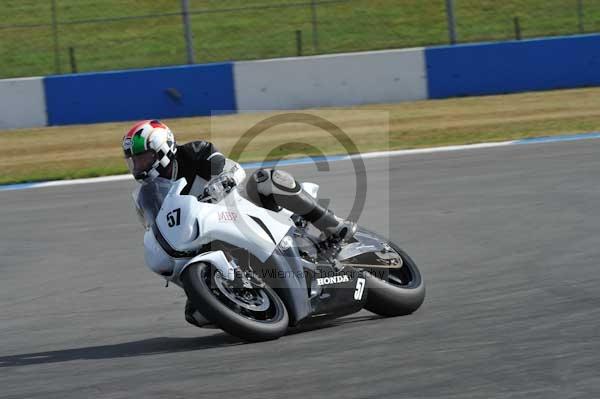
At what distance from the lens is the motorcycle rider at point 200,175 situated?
6.09 metres

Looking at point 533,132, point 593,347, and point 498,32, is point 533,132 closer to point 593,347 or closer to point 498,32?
point 498,32

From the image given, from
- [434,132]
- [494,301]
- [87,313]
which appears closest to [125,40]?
[434,132]

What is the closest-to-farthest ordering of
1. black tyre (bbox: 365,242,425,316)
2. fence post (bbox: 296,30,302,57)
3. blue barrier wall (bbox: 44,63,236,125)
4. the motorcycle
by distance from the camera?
the motorcycle < black tyre (bbox: 365,242,425,316) < blue barrier wall (bbox: 44,63,236,125) < fence post (bbox: 296,30,302,57)

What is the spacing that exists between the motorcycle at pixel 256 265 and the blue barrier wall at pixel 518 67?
11.2m

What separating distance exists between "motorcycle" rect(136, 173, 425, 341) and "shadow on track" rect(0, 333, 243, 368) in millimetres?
382

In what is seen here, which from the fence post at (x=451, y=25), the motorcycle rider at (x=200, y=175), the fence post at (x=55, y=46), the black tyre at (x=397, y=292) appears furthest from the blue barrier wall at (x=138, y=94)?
the motorcycle rider at (x=200, y=175)

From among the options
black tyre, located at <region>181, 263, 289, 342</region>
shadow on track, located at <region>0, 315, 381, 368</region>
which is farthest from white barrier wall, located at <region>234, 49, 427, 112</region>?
black tyre, located at <region>181, 263, 289, 342</region>

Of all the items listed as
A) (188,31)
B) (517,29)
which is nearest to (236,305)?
(188,31)

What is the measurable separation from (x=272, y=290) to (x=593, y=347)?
6.01 feet

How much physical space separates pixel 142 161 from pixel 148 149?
8cm

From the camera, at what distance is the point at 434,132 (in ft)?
49.1

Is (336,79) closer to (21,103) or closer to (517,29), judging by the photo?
(517,29)

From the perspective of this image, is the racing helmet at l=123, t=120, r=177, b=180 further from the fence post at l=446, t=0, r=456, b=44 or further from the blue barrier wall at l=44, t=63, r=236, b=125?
the fence post at l=446, t=0, r=456, b=44

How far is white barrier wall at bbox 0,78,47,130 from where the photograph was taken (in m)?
16.7
